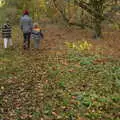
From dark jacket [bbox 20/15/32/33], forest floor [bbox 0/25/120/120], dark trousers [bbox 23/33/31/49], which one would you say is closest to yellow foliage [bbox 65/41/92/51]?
forest floor [bbox 0/25/120/120]

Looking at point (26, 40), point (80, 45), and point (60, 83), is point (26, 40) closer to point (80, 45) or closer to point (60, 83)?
point (80, 45)

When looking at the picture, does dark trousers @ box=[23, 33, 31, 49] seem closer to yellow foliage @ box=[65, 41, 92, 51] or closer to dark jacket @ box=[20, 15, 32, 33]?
dark jacket @ box=[20, 15, 32, 33]

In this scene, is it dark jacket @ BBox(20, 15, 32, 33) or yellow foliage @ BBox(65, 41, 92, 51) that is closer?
dark jacket @ BBox(20, 15, 32, 33)

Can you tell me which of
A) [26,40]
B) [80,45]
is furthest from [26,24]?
[80,45]

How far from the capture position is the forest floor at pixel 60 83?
870 cm

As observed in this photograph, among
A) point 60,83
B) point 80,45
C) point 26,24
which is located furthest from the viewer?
point 80,45

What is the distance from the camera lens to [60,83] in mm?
10828

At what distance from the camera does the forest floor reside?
28.6ft

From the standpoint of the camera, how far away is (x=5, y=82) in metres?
11.1

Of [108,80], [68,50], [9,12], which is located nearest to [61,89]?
[108,80]

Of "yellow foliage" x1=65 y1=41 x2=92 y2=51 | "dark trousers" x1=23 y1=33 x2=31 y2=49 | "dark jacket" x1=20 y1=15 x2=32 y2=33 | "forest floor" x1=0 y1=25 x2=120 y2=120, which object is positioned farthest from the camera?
"yellow foliage" x1=65 y1=41 x2=92 y2=51

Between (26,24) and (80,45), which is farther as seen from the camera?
(80,45)

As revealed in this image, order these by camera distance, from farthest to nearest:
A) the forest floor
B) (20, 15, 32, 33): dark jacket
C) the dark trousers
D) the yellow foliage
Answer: the yellow foliage → the dark trousers → (20, 15, 32, 33): dark jacket → the forest floor

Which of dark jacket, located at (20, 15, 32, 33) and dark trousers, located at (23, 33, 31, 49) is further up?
dark jacket, located at (20, 15, 32, 33)
